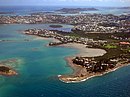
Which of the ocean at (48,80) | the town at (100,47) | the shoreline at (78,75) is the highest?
the town at (100,47)

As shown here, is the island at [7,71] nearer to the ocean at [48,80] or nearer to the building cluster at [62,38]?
the ocean at [48,80]

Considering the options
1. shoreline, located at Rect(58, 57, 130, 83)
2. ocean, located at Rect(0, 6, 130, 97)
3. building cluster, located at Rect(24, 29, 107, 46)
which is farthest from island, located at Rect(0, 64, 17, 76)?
building cluster, located at Rect(24, 29, 107, 46)

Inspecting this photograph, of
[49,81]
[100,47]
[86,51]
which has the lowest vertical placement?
[49,81]

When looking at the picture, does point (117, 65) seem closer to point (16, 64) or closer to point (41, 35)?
point (16, 64)

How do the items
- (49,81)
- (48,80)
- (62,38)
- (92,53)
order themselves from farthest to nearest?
(62,38), (92,53), (48,80), (49,81)

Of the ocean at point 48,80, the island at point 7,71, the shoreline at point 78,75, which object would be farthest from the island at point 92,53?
the island at point 7,71

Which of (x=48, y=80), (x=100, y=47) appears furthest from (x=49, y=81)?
(x=100, y=47)

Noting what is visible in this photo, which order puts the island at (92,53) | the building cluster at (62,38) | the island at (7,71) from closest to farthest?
the island at (7,71), the island at (92,53), the building cluster at (62,38)

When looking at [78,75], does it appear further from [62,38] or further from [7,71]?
[62,38]

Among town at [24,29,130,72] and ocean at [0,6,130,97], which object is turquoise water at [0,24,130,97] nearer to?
ocean at [0,6,130,97]
